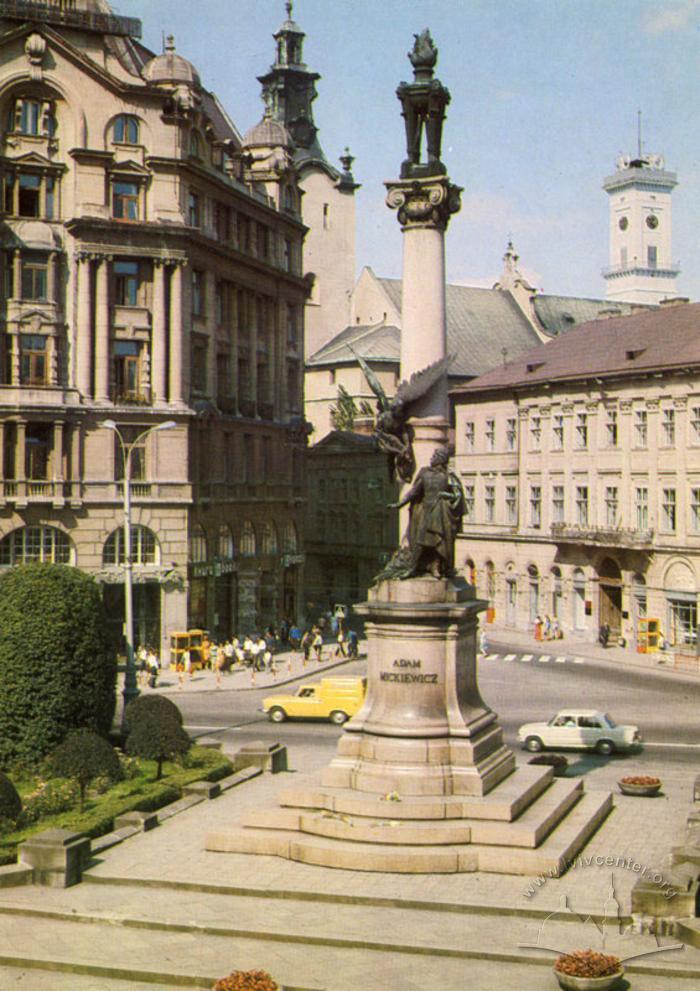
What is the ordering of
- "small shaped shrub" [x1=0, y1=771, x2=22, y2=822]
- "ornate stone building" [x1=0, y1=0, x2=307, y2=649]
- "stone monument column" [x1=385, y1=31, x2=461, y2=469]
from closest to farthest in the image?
1. "small shaped shrub" [x1=0, y1=771, x2=22, y2=822]
2. "stone monument column" [x1=385, y1=31, x2=461, y2=469]
3. "ornate stone building" [x1=0, y1=0, x2=307, y2=649]

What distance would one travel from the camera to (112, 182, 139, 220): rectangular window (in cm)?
5844

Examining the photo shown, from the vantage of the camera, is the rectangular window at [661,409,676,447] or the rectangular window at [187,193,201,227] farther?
the rectangular window at [661,409,676,447]

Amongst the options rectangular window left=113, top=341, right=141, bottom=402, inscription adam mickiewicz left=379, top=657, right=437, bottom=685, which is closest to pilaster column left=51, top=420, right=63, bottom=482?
rectangular window left=113, top=341, right=141, bottom=402

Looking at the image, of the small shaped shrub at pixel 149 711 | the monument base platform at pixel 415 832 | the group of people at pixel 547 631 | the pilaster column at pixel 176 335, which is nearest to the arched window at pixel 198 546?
the pilaster column at pixel 176 335

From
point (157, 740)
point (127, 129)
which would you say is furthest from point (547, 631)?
point (157, 740)

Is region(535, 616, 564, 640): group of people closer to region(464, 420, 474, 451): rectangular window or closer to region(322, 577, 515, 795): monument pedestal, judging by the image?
region(464, 420, 474, 451): rectangular window

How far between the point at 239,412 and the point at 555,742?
32.4 meters

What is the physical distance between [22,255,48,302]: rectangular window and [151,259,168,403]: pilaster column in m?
4.55

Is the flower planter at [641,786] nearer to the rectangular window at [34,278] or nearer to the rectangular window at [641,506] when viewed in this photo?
the rectangular window at [641,506]

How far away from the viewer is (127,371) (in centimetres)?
5838

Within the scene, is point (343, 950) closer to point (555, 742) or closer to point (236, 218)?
point (555, 742)

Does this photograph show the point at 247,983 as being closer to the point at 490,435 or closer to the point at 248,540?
the point at 248,540

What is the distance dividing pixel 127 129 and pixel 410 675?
40.5 m

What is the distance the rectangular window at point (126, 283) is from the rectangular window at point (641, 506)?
24630mm
